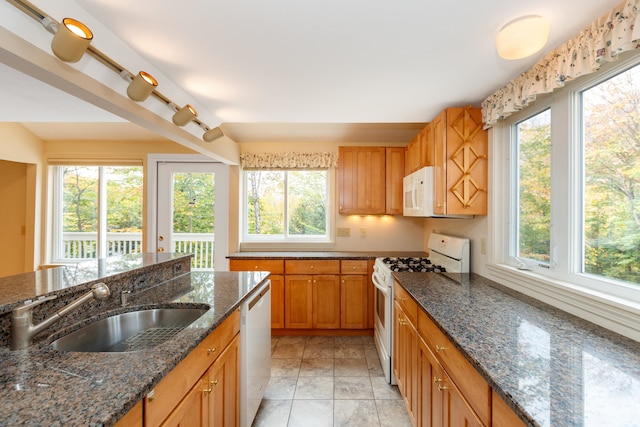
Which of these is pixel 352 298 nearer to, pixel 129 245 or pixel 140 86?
pixel 140 86

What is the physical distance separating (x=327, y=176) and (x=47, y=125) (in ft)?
11.0

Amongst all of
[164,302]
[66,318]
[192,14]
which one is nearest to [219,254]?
[164,302]

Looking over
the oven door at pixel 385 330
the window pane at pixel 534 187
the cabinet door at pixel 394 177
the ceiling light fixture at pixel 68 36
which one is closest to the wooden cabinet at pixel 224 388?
the oven door at pixel 385 330

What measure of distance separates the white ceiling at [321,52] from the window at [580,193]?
316 mm

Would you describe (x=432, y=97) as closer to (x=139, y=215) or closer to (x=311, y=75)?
(x=311, y=75)

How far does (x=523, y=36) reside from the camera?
45.6 inches

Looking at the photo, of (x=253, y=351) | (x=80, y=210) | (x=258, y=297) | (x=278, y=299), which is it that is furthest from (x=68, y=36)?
(x=80, y=210)

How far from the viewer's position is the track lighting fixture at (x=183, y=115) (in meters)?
1.80

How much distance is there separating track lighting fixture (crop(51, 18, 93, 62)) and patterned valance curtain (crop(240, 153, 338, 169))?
252 centimetres

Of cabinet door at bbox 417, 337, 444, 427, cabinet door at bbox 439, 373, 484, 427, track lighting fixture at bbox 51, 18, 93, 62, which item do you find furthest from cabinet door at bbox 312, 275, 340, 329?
track lighting fixture at bbox 51, 18, 93, 62

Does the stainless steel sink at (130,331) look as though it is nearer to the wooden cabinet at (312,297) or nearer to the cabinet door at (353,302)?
the wooden cabinet at (312,297)

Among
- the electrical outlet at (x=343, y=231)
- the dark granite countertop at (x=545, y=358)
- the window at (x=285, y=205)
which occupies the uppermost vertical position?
the window at (x=285, y=205)

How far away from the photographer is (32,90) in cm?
189

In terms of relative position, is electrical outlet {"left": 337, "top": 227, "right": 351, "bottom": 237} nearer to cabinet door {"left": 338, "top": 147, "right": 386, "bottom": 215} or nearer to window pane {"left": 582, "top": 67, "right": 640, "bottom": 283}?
cabinet door {"left": 338, "top": 147, "right": 386, "bottom": 215}
